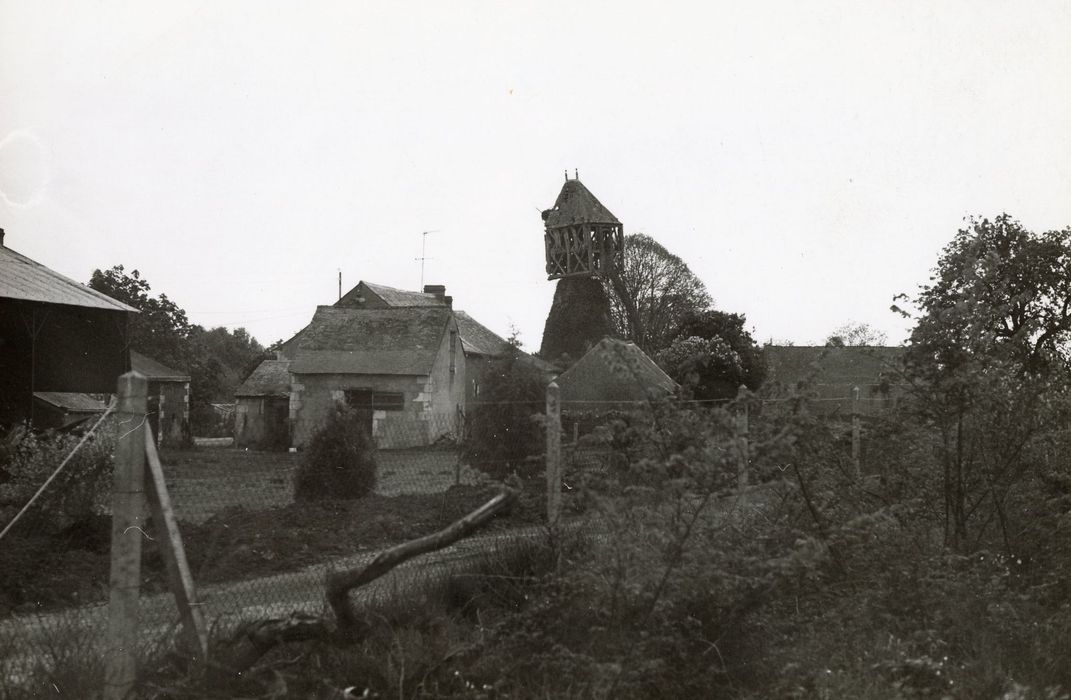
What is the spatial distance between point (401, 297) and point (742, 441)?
4838 cm

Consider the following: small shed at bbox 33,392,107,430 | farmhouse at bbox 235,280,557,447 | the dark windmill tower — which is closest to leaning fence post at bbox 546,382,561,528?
farmhouse at bbox 235,280,557,447

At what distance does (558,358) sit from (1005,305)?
151ft

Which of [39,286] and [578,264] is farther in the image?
[578,264]

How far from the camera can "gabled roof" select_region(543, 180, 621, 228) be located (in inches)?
2179

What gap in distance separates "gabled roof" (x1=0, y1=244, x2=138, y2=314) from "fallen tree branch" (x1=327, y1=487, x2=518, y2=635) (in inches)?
493

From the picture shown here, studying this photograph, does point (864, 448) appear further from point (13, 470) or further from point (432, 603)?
point (13, 470)

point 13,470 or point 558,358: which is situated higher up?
point 558,358

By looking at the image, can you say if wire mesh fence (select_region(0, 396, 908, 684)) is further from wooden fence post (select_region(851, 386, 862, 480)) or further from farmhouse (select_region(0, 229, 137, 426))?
farmhouse (select_region(0, 229, 137, 426))

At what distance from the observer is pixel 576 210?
183 feet

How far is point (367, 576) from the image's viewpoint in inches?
199

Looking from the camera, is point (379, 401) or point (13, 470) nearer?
point (13, 470)

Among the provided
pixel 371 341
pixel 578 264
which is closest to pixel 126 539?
pixel 371 341

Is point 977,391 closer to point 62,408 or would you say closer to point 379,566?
point 379,566

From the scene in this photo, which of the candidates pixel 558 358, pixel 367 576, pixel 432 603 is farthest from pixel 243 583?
pixel 558 358
